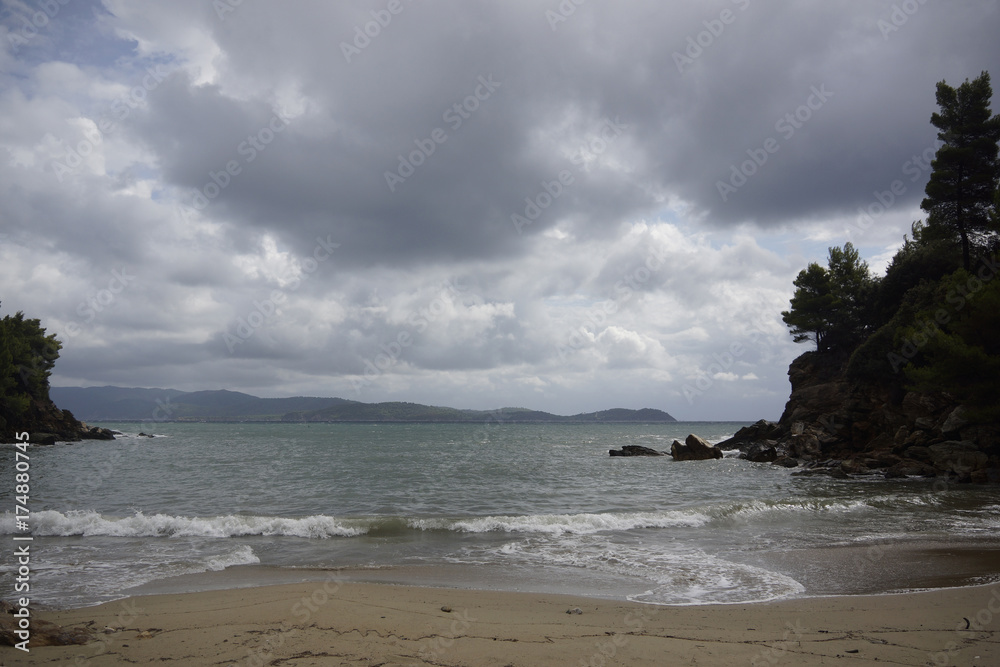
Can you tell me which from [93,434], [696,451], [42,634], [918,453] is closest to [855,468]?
[918,453]

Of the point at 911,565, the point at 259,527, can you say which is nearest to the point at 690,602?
the point at 911,565

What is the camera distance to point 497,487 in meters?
24.2

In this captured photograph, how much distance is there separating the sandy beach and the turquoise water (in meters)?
1.23

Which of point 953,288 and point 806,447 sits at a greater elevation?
point 953,288

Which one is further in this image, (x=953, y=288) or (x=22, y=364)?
(x=22, y=364)

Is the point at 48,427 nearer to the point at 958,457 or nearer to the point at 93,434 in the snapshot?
the point at 93,434

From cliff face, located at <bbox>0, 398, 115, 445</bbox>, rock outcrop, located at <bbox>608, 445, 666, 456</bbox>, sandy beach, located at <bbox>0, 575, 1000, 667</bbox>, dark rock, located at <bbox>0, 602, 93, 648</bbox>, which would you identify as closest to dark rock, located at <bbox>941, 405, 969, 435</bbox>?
sandy beach, located at <bbox>0, 575, 1000, 667</bbox>

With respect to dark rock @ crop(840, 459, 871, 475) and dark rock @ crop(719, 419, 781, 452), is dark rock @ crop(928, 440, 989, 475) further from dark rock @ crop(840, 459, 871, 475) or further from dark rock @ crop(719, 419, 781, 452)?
dark rock @ crop(719, 419, 781, 452)

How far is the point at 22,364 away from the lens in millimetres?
63250

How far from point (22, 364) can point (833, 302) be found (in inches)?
3812

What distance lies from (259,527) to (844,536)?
1639cm

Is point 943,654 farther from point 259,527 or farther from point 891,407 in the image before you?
point 891,407

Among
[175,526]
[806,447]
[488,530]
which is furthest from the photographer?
[806,447]

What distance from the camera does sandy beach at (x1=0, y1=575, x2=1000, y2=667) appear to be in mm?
5746
